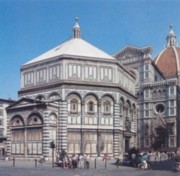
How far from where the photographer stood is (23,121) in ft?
136

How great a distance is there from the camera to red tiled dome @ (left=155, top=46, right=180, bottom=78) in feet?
285

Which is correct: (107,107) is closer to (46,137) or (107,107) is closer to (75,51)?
(75,51)

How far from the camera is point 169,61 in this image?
295 feet

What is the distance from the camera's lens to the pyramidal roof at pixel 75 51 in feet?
147

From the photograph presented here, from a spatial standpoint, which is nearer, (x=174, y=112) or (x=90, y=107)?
(x=90, y=107)

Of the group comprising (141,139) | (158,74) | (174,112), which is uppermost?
(158,74)

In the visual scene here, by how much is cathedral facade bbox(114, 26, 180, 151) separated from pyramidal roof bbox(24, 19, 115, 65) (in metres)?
23.7

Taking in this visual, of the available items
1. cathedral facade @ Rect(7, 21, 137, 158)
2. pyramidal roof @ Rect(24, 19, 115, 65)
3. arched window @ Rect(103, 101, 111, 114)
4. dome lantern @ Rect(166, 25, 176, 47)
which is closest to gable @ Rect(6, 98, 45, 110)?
cathedral facade @ Rect(7, 21, 137, 158)

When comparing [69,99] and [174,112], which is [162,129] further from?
[69,99]

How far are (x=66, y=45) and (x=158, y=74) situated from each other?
3077cm

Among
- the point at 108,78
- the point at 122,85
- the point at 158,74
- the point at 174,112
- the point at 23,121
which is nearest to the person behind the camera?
the point at 23,121

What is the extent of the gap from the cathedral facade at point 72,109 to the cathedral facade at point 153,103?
23.7 m

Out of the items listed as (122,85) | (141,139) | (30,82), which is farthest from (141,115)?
(30,82)

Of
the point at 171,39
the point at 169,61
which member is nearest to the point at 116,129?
the point at 169,61
